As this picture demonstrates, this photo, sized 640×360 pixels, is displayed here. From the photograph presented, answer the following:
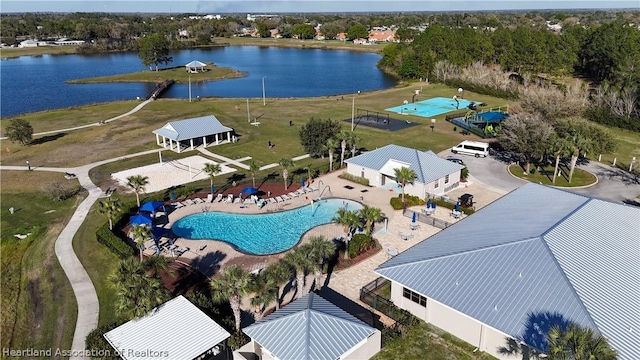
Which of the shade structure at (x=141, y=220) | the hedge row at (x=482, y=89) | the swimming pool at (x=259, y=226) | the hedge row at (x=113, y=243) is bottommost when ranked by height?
the swimming pool at (x=259, y=226)

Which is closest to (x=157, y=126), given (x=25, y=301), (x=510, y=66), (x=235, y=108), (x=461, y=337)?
(x=235, y=108)

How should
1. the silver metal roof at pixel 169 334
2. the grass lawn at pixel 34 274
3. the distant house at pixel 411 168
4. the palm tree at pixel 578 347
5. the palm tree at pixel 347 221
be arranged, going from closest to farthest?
the palm tree at pixel 578 347
the silver metal roof at pixel 169 334
the grass lawn at pixel 34 274
the palm tree at pixel 347 221
the distant house at pixel 411 168

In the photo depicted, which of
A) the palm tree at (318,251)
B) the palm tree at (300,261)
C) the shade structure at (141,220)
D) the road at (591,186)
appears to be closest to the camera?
the palm tree at (300,261)

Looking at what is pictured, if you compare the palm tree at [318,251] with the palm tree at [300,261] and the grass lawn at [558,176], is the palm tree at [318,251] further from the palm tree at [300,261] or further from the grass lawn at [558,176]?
the grass lawn at [558,176]

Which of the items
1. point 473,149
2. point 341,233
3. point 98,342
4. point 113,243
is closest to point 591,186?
point 473,149

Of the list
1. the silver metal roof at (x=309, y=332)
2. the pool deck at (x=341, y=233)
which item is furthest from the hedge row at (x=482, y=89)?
the silver metal roof at (x=309, y=332)

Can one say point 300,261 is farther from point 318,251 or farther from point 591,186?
point 591,186

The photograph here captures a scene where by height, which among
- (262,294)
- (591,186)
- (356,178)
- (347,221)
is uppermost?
(347,221)

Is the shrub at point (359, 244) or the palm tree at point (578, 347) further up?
the palm tree at point (578, 347)

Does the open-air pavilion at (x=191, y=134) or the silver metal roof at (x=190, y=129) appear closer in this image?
the silver metal roof at (x=190, y=129)
